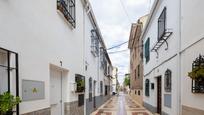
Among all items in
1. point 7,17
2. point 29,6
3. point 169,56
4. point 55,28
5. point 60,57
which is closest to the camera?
point 7,17

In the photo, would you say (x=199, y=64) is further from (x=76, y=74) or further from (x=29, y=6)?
(x=76, y=74)

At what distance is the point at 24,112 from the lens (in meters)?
4.09

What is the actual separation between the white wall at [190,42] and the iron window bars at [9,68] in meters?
3.65

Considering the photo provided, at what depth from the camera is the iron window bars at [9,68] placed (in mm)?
3518

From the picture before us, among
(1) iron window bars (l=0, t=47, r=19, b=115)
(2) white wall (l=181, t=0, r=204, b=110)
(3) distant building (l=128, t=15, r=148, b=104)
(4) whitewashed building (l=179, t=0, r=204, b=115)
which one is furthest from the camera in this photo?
(3) distant building (l=128, t=15, r=148, b=104)

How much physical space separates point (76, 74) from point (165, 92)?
3639mm

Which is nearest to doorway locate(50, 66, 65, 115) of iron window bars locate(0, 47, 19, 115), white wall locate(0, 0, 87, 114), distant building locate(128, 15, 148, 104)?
white wall locate(0, 0, 87, 114)

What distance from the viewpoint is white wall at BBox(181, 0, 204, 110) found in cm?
536

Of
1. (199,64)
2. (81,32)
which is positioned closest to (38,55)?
(199,64)

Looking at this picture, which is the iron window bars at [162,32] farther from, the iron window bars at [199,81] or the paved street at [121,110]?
the paved street at [121,110]

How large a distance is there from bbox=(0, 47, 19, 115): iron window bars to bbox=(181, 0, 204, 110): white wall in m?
3.65

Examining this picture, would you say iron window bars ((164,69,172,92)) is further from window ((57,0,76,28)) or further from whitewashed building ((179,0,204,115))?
window ((57,0,76,28))

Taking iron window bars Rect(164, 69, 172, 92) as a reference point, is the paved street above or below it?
below

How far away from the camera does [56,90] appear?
23.4 ft
